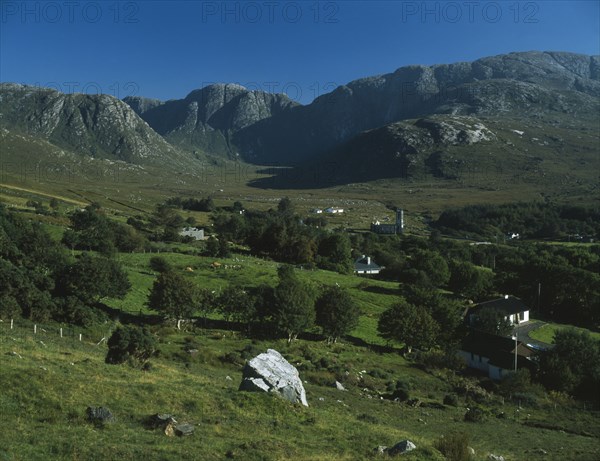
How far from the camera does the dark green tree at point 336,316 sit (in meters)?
45.7

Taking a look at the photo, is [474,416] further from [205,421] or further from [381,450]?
[205,421]

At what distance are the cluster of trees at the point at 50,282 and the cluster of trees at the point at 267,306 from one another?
4.43 metres

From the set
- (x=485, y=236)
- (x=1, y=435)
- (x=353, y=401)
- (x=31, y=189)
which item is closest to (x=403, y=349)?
(x=353, y=401)

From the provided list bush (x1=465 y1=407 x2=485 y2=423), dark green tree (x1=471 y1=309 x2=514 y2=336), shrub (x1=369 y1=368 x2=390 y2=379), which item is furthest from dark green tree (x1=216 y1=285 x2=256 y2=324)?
dark green tree (x1=471 y1=309 x2=514 y2=336)

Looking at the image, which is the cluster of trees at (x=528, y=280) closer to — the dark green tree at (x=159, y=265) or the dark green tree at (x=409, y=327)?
the dark green tree at (x=409, y=327)

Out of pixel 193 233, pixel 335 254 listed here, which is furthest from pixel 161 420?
pixel 193 233

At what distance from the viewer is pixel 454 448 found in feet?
51.8

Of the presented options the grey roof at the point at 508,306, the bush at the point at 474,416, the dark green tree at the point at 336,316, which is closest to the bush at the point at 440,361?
the dark green tree at the point at 336,316

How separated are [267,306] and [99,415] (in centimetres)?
3116

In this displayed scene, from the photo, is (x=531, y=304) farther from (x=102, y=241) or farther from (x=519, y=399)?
(x=102, y=241)

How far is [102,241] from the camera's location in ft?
218

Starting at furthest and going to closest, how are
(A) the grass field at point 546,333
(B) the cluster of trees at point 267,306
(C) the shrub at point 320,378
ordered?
(A) the grass field at point 546,333
(B) the cluster of trees at point 267,306
(C) the shrub at point 320,378

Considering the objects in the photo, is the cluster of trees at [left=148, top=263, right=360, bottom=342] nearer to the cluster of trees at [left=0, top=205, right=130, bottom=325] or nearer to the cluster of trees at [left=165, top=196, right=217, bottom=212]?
the cluster of trees at [left=0, top=205, right=130, bottom=325]

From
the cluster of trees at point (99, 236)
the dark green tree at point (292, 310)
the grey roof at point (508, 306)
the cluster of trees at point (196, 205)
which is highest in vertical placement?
the cluster of trees at point (196, 205)
